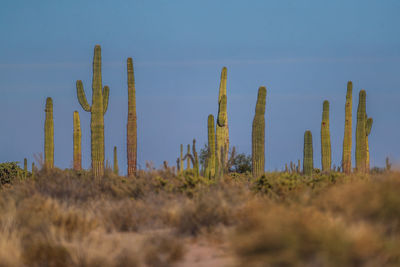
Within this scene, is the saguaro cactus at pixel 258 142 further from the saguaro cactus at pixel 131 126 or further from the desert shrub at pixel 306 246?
the desert shrub at pixel 306 246

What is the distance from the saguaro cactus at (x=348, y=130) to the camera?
28.4 m

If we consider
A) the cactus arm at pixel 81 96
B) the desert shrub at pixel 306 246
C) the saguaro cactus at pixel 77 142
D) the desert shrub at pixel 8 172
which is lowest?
the desert shrub at pixel 306 246

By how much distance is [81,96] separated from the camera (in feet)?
82.9

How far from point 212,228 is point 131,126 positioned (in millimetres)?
15256

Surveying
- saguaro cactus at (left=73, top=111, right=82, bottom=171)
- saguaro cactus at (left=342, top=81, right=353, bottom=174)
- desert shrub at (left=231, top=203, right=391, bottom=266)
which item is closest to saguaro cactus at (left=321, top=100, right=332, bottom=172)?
saguaro cactus at (left=342, top=81, right=353, bottom=174)

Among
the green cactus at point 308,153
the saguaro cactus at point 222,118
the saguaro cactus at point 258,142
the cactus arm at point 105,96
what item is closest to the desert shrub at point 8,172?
the cactus arm at point 105,96

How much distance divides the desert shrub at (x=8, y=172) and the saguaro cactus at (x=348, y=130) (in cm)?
1864

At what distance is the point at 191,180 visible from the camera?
14.4 meters

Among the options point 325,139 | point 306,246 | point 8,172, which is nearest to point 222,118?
point 325,139

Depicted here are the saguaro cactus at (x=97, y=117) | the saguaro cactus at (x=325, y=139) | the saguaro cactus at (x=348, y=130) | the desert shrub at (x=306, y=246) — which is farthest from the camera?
the saguaro cactus at (x=348, y=130)

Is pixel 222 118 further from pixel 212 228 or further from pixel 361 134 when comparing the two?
pixel 212 228

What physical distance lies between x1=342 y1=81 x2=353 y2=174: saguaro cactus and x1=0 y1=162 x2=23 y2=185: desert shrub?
18.6m

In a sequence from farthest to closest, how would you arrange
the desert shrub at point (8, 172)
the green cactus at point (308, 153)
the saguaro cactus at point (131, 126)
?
1. the desert shrub at point (8, 172)
2. the saguaro cactus at point (131, 126)
3. the green cactus at point (308, 153)

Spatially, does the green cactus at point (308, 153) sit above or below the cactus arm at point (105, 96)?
below
